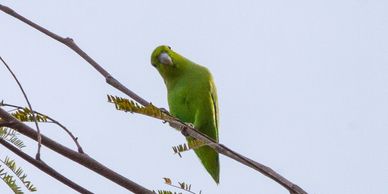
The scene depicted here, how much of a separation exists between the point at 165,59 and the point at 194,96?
22.5 inches

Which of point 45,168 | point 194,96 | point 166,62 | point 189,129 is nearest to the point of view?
point 45,168

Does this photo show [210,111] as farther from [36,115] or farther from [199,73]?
[36,115]

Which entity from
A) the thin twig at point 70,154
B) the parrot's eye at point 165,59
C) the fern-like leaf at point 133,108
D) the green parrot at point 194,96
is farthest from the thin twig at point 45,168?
the parrot's eye at point 165,59

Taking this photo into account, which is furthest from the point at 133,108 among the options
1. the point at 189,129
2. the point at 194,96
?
the point at 194,96

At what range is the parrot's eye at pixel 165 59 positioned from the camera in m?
5.77

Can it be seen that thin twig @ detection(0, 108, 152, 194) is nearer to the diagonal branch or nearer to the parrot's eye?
the diagonal branch

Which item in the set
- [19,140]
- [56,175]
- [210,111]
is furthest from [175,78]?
[56,175]

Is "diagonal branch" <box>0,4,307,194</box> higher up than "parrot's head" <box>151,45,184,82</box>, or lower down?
lower down

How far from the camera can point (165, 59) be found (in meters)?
5.78

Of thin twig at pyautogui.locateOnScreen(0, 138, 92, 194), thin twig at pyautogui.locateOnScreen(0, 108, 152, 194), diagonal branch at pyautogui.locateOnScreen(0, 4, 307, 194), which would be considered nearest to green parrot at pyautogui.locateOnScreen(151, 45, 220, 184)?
diagonal branch at pyautogui.locateOnScreen(0, 4, 307, 194)

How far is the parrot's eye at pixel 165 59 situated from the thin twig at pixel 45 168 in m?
4.06

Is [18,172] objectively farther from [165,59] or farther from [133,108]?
[165,59]

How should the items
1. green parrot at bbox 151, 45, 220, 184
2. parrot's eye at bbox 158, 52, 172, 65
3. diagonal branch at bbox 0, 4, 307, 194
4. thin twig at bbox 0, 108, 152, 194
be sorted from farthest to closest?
1. parrot's eye at bbox 158, 52, 172, 65
2. green parrot at bbox 151, 45, 220, 184
3. thin twig at bbox 0, 108, 152, 194
4. diagonal branch at bbox 0, 4, 307, 194

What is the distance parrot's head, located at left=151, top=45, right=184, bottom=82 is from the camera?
579 cm
